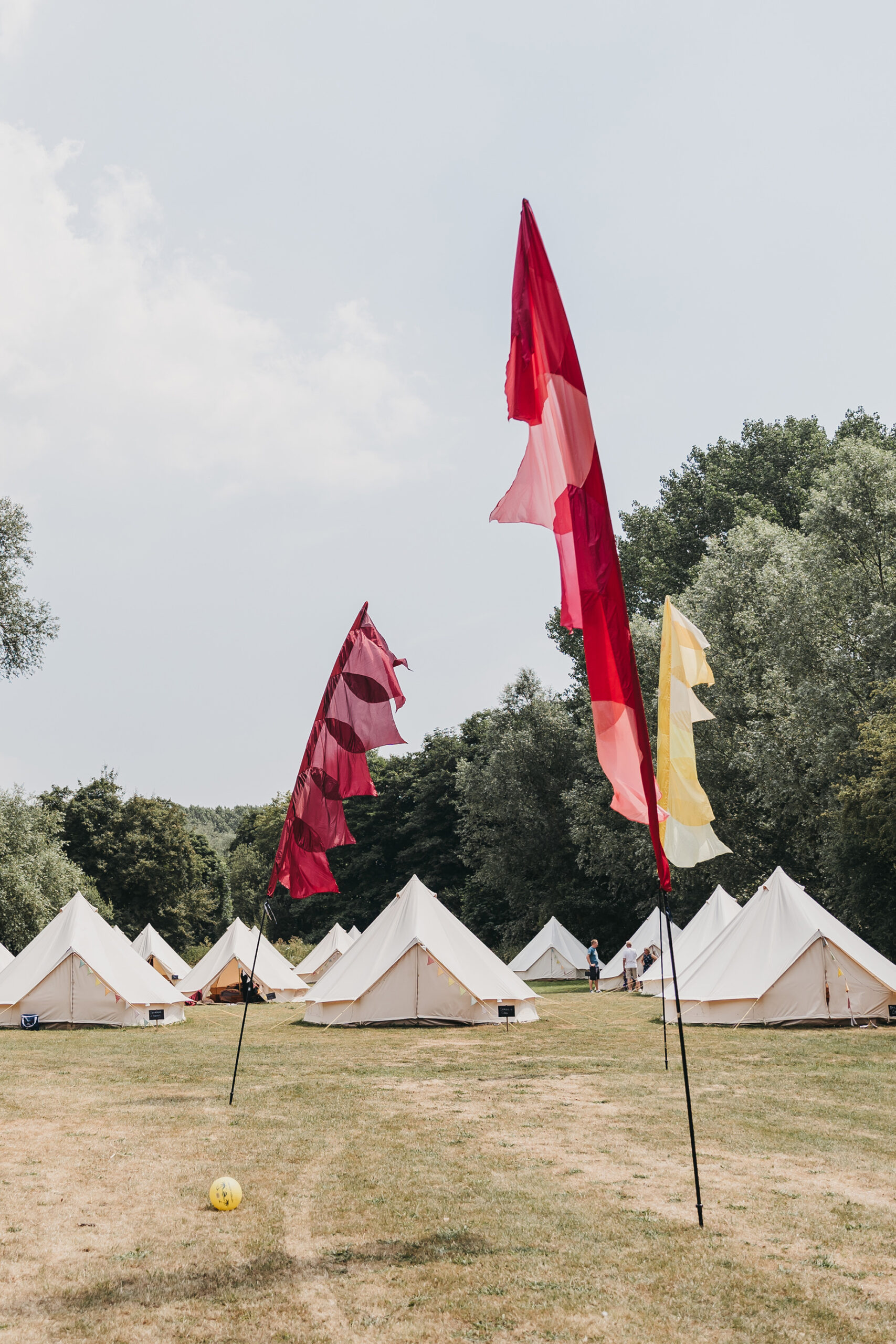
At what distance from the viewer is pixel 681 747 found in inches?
506

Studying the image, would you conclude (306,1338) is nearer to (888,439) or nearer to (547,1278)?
(547,1278)

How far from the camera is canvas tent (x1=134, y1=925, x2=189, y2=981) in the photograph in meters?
33.7

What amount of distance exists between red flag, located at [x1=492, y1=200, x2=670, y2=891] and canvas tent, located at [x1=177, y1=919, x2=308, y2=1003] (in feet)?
70.5

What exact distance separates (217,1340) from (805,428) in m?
42.6

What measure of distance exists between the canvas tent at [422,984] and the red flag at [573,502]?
12.1 meters

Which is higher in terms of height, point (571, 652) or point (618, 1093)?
point (571, 652)

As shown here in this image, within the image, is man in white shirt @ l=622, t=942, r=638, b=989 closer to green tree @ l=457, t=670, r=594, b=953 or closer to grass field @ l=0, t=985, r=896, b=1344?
green tree @ l=457, t=670, r=594, b=953

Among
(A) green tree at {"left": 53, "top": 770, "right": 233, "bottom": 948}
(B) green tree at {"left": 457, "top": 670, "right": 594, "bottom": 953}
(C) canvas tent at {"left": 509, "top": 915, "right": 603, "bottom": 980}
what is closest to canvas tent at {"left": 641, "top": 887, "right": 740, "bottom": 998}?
(C) canvas tent at {"left": 509, "top": 915, "right": 603, "bottom": 980}

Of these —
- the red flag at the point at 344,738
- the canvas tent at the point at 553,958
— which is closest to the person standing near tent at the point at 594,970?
the canvas tent at the point at 553,958

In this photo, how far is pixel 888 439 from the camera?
3691cm

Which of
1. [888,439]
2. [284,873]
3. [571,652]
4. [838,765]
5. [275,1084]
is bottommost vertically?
[275,1084]

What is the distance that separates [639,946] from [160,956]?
16296 mm

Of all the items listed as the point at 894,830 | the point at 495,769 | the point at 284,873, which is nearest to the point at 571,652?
the point at 495,769

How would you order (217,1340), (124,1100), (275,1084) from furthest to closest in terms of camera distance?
(275,1084), (124,1100), (217,1340)
